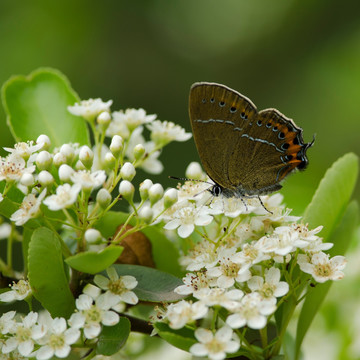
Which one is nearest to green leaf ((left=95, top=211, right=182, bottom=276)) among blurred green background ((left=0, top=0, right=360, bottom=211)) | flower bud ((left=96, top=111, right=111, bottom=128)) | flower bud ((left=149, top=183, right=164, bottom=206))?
flower bud ((left=149, top=183, right=164, bottom=206))

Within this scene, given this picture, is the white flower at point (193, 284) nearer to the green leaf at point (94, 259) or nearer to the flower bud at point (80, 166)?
the green leaf at point (94, 259)

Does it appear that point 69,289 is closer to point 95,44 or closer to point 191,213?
point 191,213

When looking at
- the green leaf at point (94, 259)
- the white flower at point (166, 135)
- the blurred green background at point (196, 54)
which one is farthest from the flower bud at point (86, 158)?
the blurred green background at point (196, 54)

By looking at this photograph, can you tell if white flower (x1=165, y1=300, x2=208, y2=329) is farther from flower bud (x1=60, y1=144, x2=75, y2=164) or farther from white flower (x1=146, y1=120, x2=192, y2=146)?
white flower (x1=146, y1=120, x2=192, y2=146)

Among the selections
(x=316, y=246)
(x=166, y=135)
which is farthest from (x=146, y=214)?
(x=166, y=135)

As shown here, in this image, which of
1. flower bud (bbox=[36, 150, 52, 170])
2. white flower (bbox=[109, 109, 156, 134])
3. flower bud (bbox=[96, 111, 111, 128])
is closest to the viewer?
flower bud (bbox=[36, 150, 52, 170])

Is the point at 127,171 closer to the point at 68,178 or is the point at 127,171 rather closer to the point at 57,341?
the point at 68,178

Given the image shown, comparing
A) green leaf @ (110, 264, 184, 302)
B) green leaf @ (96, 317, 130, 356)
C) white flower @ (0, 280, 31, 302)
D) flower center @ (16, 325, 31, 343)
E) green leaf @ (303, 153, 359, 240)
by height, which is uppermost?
green leaf @ (303, 153, 359, 240)
